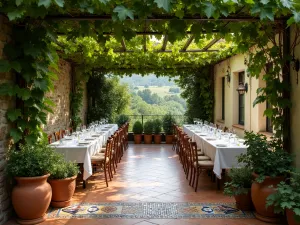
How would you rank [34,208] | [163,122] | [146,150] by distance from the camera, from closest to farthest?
[34,208], [146,150], [163,122]

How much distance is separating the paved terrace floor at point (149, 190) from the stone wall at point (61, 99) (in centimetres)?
188

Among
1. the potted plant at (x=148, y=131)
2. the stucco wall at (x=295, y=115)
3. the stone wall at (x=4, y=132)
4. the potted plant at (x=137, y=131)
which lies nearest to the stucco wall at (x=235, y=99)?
the stucco wall at (x=295, y=115)

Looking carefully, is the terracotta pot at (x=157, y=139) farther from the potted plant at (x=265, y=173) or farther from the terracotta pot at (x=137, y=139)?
the potted plant at (x=265, y=173)

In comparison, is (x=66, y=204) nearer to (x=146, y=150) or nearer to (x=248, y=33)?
(x=248, y=33)

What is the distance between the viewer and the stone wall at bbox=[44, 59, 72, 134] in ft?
24.6

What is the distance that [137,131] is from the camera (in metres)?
11.9

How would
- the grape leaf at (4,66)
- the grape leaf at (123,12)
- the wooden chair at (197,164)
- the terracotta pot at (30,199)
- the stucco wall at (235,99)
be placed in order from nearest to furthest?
the grape leaf at (123,12), the grape leaf at (4,66), the terracotta pot at (30,199), the wooden chair at (197,164), the stucco wall at (235,99)

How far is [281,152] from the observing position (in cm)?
410

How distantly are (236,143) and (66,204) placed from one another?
3070mm

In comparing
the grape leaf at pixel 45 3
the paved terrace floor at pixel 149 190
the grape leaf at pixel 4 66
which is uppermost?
the grape leaf at pixel 45 3

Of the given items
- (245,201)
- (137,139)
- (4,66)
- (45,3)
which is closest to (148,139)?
(137,139)

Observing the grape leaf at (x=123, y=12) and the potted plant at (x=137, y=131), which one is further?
the potted plant at (x=137, y=131)

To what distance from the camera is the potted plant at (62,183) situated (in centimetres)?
433

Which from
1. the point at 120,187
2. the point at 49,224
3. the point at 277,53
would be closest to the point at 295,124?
the point at 277,53
